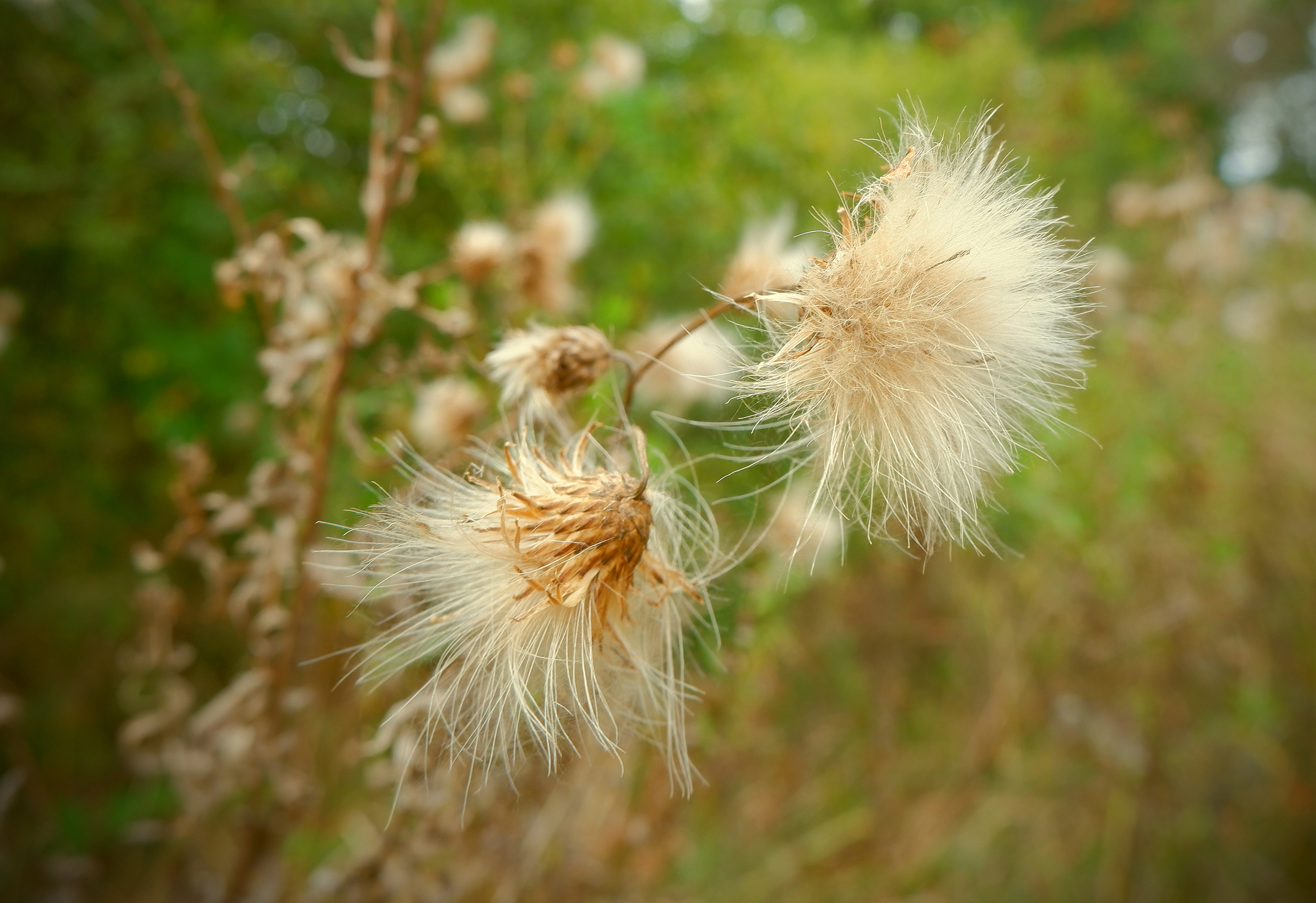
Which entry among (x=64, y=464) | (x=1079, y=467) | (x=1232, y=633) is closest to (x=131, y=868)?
(x=64, y=464)

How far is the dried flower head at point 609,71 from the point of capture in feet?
6.74

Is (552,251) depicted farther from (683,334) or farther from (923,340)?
(923,340)

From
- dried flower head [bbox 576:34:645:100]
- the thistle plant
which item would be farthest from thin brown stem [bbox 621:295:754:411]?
dried flower head [bbox 576:34:645:100]

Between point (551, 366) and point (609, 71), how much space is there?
1610 mm

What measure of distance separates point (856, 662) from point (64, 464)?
2.80m

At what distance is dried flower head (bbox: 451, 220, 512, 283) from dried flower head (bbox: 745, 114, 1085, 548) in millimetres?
603

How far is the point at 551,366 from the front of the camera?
2.62ft

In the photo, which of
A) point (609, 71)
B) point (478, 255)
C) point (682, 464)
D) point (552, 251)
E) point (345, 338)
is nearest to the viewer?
point (682, 464)

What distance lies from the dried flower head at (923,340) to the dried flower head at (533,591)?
0.16 m

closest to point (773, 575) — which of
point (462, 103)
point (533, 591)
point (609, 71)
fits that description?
point (533, 591)

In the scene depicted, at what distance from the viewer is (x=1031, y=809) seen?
2854 mm

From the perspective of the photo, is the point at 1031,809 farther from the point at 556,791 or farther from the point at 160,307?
the point at 160,307

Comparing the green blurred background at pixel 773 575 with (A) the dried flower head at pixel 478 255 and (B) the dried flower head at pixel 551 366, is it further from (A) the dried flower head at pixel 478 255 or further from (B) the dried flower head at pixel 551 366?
(B) the dried flower head at pixel 551 366

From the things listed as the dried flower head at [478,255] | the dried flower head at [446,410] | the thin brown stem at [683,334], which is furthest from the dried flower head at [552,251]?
the thin brown stem at [683,334]
